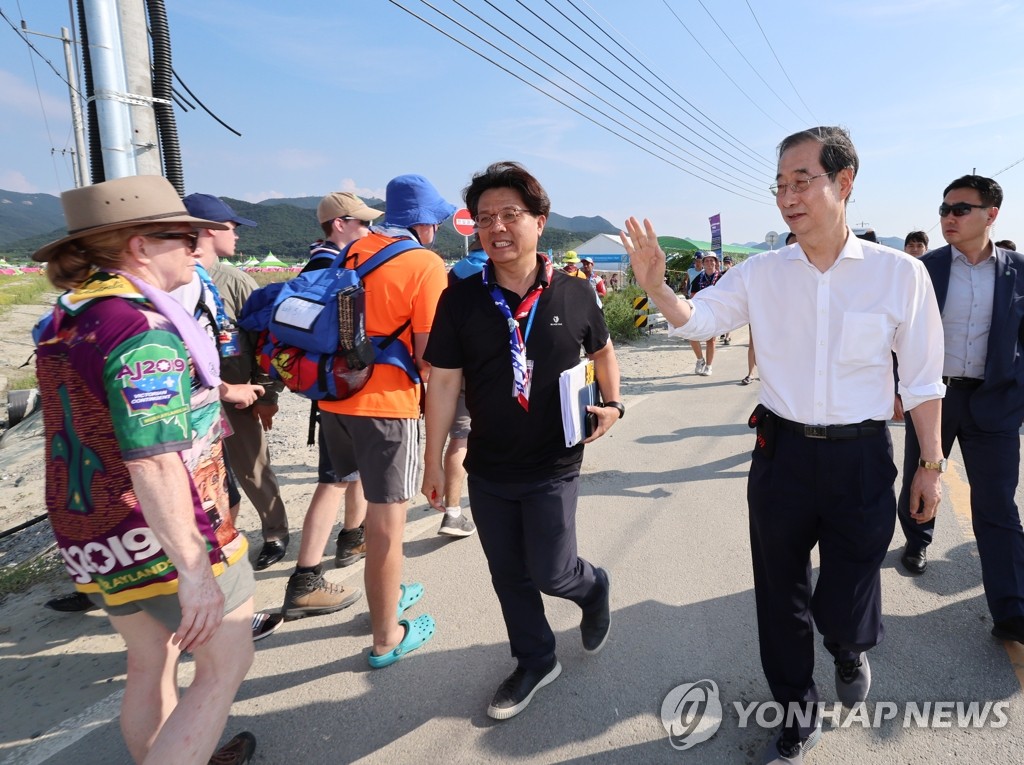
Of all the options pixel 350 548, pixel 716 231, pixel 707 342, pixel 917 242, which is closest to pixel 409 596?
pixel 350 548

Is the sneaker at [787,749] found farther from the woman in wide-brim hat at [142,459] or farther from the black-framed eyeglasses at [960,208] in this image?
the black-framed eyeglasses at [960,208]

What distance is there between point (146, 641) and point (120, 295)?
40.4 inches

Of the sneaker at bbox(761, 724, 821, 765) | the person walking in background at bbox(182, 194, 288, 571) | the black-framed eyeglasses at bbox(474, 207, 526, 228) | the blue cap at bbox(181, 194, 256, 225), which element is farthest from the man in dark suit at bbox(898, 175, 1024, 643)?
the blue cap at bbox(181, 194, 256, 225)

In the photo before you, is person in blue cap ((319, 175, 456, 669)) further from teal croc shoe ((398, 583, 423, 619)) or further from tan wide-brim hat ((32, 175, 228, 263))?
tan wide-brim hat ((32, 175, 228, 263))

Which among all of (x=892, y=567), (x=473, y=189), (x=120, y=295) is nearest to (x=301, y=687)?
(x=120, y=295)

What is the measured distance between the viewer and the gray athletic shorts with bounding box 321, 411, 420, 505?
2.57 m

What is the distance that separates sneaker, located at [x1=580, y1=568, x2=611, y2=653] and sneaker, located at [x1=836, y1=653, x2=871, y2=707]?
0.94 metres

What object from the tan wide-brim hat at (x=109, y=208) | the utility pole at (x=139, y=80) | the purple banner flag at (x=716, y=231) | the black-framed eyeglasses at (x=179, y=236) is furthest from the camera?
the purple banner flag at (x=716, y=231)

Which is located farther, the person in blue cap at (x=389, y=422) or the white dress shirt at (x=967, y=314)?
the white dress shirt at (x=967, y=314)

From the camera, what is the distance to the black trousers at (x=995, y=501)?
8.76 feet

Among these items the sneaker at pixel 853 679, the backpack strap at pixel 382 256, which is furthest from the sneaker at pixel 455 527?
the sneaker at pixel 853 679

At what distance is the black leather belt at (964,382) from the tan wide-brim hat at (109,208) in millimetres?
3489

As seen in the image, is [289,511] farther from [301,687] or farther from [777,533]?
[777,533]

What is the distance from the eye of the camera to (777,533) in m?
2.09
